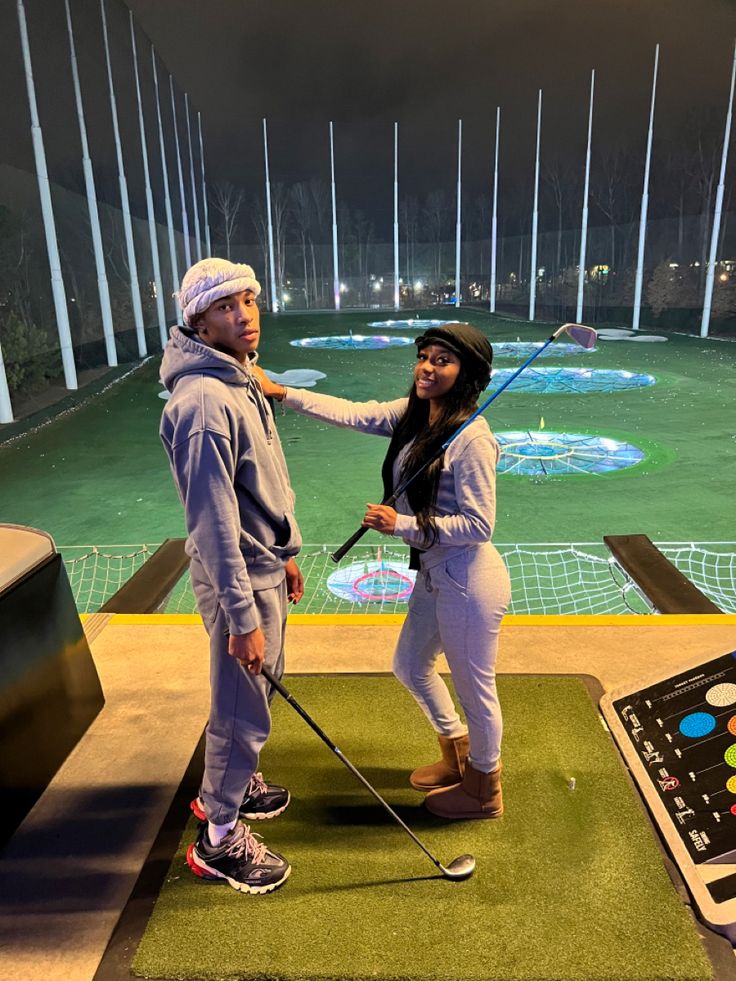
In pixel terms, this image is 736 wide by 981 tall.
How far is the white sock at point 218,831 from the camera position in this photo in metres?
1.89

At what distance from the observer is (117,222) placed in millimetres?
14953

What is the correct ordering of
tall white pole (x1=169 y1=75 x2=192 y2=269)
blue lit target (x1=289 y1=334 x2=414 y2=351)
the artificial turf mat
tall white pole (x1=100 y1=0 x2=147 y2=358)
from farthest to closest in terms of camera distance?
blue lit target (x1=289 y1=334 x2=414 y2=351) → tall white pole (x1=169 y1=75 x2=192 y2=269) → tall white pole (x1=100 y1=0 x2=147 y2=358) → the artificial turf mat

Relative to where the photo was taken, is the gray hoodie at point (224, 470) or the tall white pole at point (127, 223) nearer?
the gray hoodie at point (224, 470)

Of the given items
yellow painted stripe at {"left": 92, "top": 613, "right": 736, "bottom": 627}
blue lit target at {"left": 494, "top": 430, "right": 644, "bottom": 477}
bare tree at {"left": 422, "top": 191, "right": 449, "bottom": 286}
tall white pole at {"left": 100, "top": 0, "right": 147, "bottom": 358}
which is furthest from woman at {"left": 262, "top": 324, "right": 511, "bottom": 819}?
bare tree at {"left": 422, "top": 191, "right": 449, "bottom": 286}

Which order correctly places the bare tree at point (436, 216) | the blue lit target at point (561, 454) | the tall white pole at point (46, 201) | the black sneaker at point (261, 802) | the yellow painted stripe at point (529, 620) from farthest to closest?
1. the bare tree at point (436, 216)
2. the tall white pole at point (46, 201)
3. the blue lit target at point (561, 454)
4. the yellow painted stripe at point (529, 620)
5. the black sneaker at point (261, 802)

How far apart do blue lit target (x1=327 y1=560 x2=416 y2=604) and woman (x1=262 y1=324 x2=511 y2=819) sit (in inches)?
127

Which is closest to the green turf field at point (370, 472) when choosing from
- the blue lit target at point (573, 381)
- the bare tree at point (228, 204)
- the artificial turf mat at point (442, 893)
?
the blue lit target at point (573, 381)

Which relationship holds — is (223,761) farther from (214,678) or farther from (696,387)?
(696,387)

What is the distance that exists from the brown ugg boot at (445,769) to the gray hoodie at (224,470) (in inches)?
35.3

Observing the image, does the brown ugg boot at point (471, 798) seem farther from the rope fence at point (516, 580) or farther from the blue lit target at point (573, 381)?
the blue lit target at point (573, 381)

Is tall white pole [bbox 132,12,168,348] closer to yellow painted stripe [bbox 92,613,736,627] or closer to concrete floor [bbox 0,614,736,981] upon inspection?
yellow painted stripe [bbox 92,613,736,627]

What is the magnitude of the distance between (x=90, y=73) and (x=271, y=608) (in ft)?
52.2

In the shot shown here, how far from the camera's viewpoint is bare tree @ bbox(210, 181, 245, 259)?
1133 inches

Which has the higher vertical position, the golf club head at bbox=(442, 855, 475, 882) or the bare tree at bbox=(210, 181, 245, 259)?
the bare tree at bbox=(210, 181, 245, 259)
